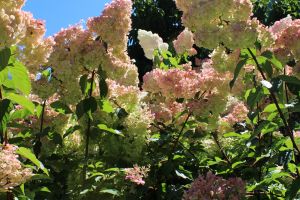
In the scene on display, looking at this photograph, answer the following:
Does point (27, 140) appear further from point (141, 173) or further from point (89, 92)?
point (141, 173)

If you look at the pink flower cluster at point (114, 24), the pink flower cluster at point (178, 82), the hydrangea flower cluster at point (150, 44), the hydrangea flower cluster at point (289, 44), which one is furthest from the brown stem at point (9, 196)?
the hydrangea flower cluster at point (150, 44)

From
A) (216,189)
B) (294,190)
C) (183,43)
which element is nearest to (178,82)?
(216,189)

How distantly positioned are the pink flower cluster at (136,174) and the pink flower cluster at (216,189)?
478 millimetres

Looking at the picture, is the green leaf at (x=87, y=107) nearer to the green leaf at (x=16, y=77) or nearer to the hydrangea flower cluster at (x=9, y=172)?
the green leaf at (x=16, y=77)

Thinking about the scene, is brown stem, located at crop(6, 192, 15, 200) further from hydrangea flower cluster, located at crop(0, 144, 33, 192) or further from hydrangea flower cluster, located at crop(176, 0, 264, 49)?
hydrangea flower cluster, located at crop(176, 0, 264, 49)

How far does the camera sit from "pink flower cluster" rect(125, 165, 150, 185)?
2.77m

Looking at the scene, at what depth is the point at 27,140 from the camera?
3.24 meters

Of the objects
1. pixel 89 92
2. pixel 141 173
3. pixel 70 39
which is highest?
pixel 70 39

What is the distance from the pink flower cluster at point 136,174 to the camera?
2.77 metres

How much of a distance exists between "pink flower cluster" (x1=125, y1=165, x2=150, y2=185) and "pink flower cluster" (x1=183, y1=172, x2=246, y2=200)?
0.48 metres

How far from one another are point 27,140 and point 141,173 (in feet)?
2.77

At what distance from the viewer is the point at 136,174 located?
2.82 m

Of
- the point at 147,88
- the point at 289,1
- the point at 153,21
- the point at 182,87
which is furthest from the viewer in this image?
the point at 153,21

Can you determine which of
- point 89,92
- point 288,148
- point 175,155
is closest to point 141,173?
point 175,155
